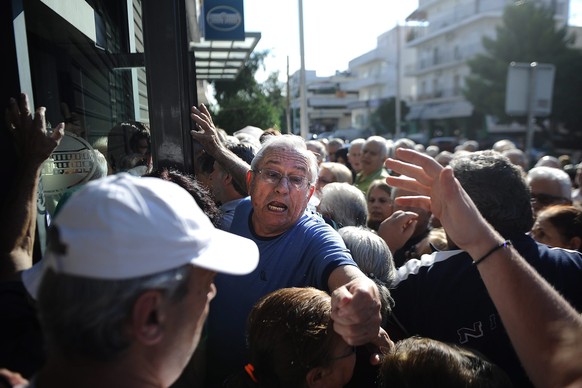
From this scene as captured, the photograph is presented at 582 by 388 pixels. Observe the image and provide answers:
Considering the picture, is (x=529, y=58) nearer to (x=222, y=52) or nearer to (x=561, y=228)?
(x=222, y=52)

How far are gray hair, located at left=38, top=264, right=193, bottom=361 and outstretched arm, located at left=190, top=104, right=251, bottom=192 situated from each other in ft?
4.77

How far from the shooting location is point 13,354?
1.31 metres

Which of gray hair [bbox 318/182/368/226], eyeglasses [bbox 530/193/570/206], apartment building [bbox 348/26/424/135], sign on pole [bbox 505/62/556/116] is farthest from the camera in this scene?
apartment building [bbox 348/26/424/135]

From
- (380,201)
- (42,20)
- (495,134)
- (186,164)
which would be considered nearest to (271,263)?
(186,164)

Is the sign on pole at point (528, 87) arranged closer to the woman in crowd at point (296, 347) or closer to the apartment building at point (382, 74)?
the woman in crowd at point (296, 347)

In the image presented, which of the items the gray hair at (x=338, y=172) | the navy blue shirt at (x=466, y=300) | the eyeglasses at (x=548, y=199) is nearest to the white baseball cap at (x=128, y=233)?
the navy blue shirt at (x=466, y=300)

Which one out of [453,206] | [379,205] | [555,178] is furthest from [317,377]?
[555,178]

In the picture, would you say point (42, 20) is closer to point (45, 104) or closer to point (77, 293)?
point (45, 104)

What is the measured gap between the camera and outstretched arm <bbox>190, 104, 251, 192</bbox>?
7.75ft

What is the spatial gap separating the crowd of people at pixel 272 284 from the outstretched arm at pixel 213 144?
0.01 m

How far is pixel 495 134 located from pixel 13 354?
4114cm

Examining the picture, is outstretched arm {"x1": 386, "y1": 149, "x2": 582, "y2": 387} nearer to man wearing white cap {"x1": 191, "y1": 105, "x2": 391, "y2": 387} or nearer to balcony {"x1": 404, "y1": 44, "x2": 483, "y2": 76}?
man wearing white cap {"x1": 191, "y1": 105, "x2": 391, "y2": 387}

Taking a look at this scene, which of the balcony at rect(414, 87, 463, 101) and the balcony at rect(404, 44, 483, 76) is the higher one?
the balcony at rect(404, 44, 483, 76)

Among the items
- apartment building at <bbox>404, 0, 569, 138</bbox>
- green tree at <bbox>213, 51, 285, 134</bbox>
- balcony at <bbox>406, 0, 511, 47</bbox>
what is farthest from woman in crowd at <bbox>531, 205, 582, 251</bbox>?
balcony at <bbox>406, 0, 511, 47</bbox>
